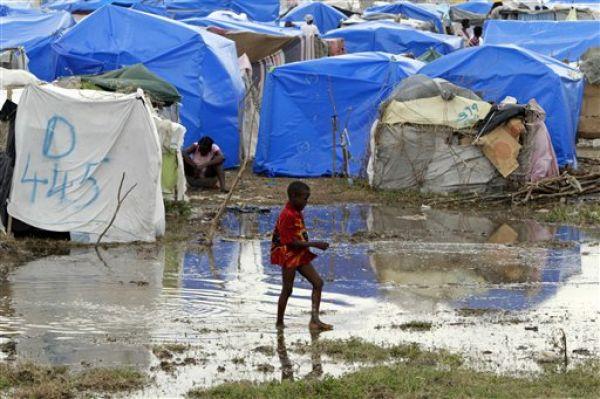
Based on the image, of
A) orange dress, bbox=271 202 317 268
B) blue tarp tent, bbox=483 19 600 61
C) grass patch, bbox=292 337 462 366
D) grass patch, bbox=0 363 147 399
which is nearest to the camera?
grass patch, bbox=0 363 147 399

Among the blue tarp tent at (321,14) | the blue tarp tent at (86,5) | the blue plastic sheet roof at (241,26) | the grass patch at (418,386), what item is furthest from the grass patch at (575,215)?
the blue tarp tent at (321,14)

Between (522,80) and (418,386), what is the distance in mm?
12446

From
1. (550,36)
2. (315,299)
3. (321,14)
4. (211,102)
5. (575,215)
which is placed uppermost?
(315,299)

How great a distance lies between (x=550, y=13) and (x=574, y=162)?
1795cm

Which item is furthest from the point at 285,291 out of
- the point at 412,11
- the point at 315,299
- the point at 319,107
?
the point at 412,11

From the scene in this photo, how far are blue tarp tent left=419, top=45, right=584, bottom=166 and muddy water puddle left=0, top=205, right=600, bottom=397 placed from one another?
4.19m

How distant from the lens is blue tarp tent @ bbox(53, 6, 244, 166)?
19.7 meters

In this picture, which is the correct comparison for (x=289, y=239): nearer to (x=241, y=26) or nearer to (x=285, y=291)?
(x=285, y=291)

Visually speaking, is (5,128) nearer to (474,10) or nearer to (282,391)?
(282,391)

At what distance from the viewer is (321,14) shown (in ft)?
125

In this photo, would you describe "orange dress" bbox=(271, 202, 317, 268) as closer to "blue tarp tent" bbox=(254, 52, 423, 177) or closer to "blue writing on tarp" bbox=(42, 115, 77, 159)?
"blue writing on tarp" bbox=(42, 115, 77, 159)

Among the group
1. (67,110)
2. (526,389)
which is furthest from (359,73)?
(526,389)

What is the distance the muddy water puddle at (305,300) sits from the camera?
26.7 feet

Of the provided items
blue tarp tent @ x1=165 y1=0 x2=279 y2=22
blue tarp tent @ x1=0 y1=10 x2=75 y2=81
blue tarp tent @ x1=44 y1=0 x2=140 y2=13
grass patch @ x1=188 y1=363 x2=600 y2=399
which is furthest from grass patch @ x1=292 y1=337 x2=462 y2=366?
blue tarp tent @ x1=44 y1=0 x2=140 y2=13
